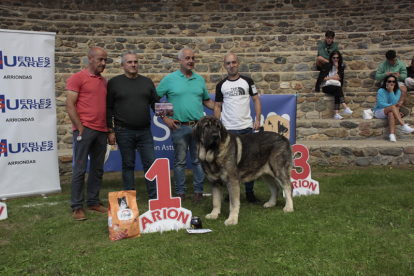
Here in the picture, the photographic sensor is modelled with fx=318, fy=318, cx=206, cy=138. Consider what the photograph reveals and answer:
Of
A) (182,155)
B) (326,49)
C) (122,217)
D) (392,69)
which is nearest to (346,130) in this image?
(392,69)

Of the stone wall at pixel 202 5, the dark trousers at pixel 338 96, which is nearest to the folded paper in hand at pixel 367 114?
the dark trousers at pixel 338 96

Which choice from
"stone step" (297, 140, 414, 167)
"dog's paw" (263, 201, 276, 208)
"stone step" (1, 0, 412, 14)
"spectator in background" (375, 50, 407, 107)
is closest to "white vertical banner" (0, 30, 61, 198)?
"dog's paw" (263, 201, 276, 208)

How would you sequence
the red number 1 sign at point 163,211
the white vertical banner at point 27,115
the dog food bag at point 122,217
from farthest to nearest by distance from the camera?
the white vertical banner at point 27,115 → the red number 1 sign at point 163,211 → the dog food bag at point 122,217

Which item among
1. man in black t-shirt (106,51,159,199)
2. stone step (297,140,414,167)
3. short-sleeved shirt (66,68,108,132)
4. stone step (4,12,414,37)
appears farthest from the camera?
stone step (4,12,414,37)

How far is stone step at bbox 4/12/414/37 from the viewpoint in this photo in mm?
13180

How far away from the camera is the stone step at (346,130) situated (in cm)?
841

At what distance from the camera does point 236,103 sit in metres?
5.04

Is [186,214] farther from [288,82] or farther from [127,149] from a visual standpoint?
[288,82]

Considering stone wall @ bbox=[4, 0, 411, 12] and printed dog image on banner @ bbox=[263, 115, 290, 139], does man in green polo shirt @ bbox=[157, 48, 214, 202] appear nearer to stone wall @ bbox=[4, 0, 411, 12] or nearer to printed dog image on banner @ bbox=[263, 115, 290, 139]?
printed dog image on banner @ bbox=[263, 115, 290, 139]

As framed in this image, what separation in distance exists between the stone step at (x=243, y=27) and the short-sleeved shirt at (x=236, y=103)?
8.87 m

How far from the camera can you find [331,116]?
30.6 ft

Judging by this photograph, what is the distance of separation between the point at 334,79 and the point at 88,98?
732 cm

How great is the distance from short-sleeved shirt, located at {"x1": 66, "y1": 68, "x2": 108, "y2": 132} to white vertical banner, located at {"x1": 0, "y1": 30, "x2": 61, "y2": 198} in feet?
5.37

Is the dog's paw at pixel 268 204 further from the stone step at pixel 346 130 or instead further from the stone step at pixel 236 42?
the stone step at pixel 236 42
